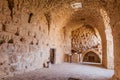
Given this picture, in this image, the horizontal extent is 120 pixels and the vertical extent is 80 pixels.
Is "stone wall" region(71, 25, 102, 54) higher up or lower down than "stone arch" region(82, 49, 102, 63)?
higher up

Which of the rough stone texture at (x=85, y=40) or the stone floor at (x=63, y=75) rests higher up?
the rough stone texture at (x=85, y=40)

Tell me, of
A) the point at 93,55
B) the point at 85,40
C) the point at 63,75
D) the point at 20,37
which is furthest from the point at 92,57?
the point at 20,37

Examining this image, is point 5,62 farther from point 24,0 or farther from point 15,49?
point 24,0

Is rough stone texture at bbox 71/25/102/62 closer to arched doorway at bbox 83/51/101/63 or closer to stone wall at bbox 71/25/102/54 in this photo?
stone wall at bbox 71/25/102/54

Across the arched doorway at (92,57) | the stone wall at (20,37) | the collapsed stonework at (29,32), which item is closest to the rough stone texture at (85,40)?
the arched doorway at (92,57)

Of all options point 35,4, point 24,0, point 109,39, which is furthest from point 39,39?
point 109,39

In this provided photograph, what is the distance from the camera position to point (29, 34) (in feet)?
19.1

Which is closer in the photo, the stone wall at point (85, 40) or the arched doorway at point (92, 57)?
the stone wall at point (85, 40)

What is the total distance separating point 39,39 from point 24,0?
2337 millimetres

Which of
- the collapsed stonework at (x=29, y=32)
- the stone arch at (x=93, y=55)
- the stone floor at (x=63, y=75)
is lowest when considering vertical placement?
the stone floor at (x=63, y=75)

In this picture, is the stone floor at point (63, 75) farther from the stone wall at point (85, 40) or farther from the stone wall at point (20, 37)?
the stone wall at point (85, 40)

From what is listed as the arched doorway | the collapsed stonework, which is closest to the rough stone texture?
the arched doorway

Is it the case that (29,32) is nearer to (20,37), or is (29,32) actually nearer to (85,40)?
(20,37)

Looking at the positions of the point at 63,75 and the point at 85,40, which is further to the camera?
the point at 85,40
